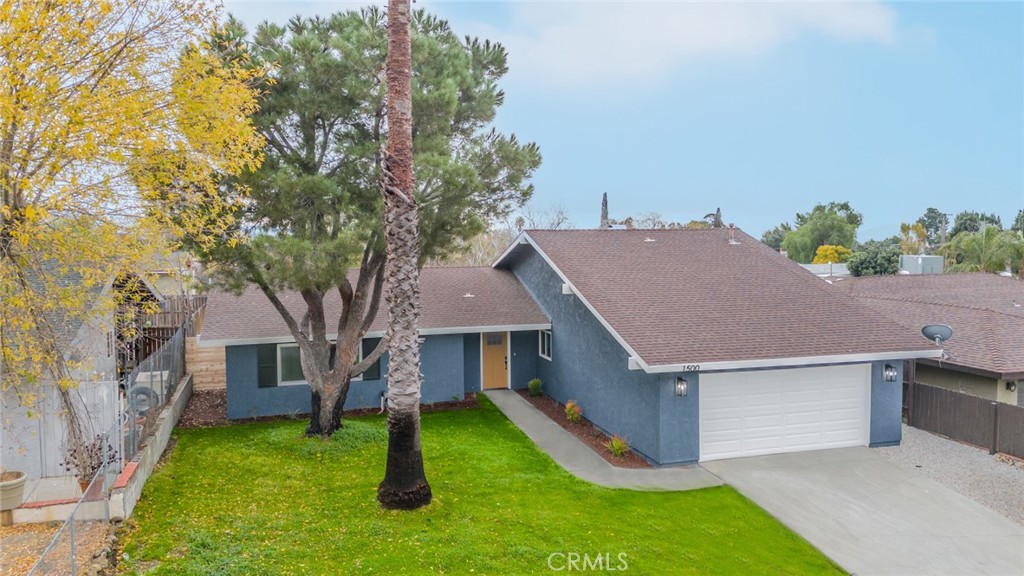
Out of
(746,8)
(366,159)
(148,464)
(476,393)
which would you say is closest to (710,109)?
(746,8)

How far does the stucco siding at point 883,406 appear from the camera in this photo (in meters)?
12.1

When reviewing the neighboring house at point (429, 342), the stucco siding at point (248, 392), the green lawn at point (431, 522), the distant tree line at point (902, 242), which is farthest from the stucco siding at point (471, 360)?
the distant tree line at point (902, 242)

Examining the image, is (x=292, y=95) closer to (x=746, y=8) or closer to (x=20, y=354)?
(x=20, y=354)

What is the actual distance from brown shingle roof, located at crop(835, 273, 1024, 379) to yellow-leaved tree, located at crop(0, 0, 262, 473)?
593 inches

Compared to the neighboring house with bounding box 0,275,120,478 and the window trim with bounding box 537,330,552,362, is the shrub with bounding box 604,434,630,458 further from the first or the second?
the neighboring house with bounding box 0,275,120,478

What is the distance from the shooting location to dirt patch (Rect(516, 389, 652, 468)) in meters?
11.3

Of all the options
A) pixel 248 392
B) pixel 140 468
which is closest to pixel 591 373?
pixel 248 392

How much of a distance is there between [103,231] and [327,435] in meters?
6.19

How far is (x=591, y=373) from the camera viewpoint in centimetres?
1373

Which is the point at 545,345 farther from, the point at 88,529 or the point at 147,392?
the point at 88,529

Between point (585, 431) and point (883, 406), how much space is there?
6224 millimetres

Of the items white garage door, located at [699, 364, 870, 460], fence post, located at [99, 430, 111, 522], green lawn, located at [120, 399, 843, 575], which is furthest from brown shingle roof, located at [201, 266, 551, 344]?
white garage door, located at [699, 364, 870, 460]

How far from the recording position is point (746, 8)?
16969mm

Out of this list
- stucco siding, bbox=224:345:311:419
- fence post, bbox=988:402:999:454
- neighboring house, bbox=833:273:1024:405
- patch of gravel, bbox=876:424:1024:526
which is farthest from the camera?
stucco siding, bbox=224:345:311:419
